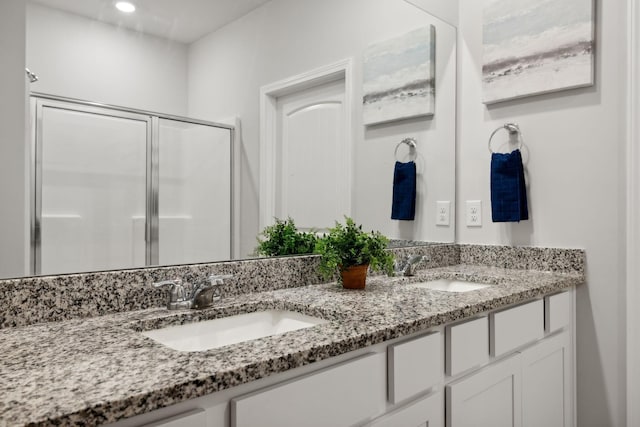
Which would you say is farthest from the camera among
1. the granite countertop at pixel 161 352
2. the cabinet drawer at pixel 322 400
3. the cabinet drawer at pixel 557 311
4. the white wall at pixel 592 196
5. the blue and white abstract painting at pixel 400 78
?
the blue and white abstract painting at pixel 400 78

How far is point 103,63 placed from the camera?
113 cm

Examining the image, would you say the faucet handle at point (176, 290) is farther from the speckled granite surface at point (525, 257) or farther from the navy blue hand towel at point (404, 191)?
the speckled granite surface at point (525, 257)

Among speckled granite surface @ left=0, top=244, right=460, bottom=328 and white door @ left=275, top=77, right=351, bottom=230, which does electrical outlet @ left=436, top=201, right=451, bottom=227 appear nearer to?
white door @ left=275, top=77, right=351, bottom=230

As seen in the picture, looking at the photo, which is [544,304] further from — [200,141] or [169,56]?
[169,56]

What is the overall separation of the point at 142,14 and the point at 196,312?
2.63 ft

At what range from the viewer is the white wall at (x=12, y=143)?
3.28 feet

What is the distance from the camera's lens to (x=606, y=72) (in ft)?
5.83

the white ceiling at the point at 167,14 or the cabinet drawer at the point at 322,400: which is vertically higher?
the white ceiling at the point at 167,14

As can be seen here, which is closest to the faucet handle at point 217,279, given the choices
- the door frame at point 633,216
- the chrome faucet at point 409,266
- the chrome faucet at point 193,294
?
the chrome faucet at point 193,294

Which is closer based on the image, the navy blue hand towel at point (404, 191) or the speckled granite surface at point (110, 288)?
the speckled granite surface at point (110, 288)

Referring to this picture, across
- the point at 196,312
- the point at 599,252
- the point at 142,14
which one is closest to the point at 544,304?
the point at 599,252

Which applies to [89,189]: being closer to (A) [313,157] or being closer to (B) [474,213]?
(A) [313,157]

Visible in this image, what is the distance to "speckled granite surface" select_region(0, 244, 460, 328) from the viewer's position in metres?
1.02

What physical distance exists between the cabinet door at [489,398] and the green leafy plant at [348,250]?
1.52ft
